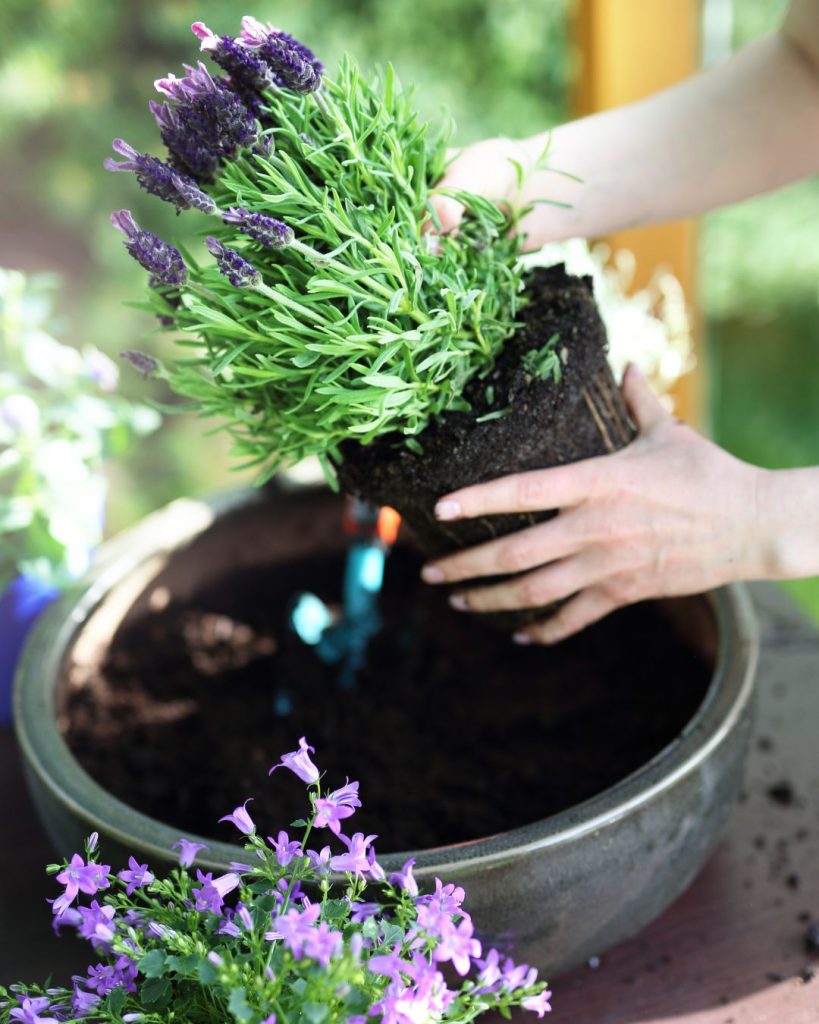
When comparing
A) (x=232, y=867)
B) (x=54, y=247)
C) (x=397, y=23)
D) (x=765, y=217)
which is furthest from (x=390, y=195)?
(x=765, y=217)

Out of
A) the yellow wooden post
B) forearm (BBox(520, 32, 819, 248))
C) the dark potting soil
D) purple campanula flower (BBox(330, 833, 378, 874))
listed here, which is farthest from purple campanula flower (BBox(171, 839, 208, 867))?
the yellow wooden post

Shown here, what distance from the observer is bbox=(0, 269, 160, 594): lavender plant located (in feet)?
3.76

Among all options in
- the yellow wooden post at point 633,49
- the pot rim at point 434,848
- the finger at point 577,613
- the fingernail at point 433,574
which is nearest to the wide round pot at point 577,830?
the pot rim at point 434,848

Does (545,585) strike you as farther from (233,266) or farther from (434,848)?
(233,266)

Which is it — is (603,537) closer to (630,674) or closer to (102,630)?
(630,674)

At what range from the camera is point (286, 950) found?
1.89 feet

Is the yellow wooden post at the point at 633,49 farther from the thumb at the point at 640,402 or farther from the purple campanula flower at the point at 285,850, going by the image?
the purple campanula flower at the point at 285,850

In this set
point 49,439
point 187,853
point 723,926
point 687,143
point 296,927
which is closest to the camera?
point 296,927

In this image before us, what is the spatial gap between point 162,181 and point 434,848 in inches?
20.9

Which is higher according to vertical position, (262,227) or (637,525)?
(262,227)

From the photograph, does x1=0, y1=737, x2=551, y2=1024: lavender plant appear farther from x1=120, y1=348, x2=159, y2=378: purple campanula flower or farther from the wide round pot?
x1=120, y1=348, x2=159, y2=378: purple campanula flower

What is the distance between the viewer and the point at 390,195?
81 cm

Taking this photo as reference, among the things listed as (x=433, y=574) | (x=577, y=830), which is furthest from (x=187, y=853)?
(x=433, y=574)

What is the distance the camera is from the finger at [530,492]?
2.77 ft
